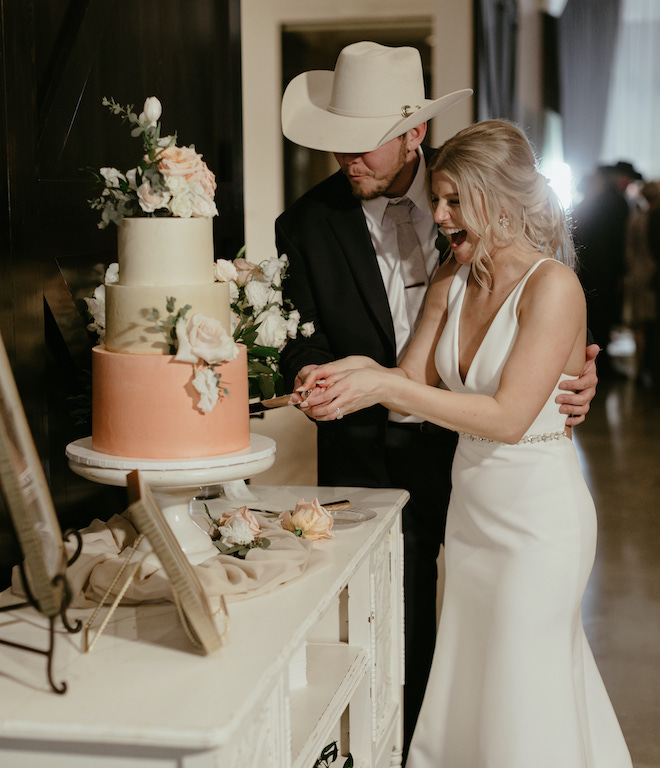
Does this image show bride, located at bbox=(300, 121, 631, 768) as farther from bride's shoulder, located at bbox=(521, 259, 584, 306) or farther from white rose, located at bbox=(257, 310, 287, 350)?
white rose, located at bbox=(257, 310, 287, 350)

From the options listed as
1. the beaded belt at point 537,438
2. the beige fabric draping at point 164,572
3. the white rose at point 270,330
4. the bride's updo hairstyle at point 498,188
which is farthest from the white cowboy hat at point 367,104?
the beige fabric draping at point 164,572

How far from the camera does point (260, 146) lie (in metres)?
7.18

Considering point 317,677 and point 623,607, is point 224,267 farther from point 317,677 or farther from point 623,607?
point 623,607

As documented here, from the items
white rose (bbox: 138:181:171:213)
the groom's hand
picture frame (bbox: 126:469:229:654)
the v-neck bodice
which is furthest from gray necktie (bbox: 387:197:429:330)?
picture frame (bbox: 126:469:229:654)

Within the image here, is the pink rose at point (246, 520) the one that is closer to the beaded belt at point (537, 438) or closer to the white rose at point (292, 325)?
the white rose at point (292, 325)

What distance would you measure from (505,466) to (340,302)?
693 mm

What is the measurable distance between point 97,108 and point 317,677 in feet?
4.17

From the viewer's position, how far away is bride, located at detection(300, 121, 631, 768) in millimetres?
2096

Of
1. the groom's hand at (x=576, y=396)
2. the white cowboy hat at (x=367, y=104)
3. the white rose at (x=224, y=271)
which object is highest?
the white cowboy hat at (x=367, y=104)

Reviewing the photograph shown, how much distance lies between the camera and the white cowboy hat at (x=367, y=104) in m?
2.47

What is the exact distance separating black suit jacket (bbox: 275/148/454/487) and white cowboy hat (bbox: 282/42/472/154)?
0.20 m

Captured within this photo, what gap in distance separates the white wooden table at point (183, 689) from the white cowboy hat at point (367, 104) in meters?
1.06

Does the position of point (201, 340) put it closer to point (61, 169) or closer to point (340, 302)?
point (61, 169)

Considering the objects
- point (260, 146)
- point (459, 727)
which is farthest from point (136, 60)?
point (260, 146)
